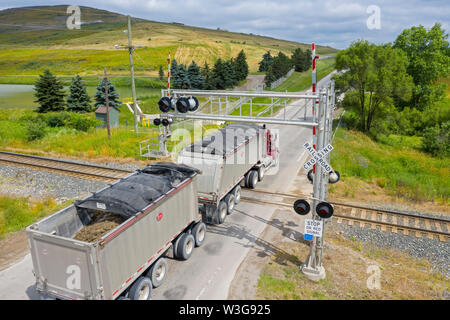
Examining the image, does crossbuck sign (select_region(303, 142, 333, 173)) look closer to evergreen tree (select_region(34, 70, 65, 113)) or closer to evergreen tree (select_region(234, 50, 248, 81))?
evergreen tree (select_region(34, 70, 65, 113))

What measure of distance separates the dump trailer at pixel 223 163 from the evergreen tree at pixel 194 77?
129 ft

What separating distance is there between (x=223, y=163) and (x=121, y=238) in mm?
5764

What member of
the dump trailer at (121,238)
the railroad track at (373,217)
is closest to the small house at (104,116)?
the railroad track at (373,217)

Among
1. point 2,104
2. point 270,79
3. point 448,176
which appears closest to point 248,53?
point 270,79

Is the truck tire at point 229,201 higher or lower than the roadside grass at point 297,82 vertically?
lower

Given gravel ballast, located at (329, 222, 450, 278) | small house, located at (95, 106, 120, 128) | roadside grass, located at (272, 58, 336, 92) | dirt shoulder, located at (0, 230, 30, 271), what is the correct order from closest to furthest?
dirt shoulder, located at (0, 230, 30, 271)
gravel ballast, located at (329, 222, 450, 278)
small house, located at (95, 106, 120, 128)
roadside grass, located at (272, 58, 336, 92)

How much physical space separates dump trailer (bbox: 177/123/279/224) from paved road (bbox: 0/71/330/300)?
0.71 metres

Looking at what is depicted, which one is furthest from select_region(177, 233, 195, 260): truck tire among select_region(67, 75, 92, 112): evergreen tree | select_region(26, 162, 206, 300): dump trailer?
select_region(67, 75, 92, 112): evergreen tree

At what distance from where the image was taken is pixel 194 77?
2125 inches

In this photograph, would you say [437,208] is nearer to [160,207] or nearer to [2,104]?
[160,207]

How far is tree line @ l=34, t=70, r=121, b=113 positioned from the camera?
4216 cm

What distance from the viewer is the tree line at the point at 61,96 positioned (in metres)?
42.2

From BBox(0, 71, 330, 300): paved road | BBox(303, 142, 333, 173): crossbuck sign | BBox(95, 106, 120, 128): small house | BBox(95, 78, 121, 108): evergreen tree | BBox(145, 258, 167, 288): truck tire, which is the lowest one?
BBox(0, 71, 330, 300): paved road

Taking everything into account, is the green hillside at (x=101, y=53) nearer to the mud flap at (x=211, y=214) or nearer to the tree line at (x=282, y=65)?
the tree line at (x=282, y=65)
